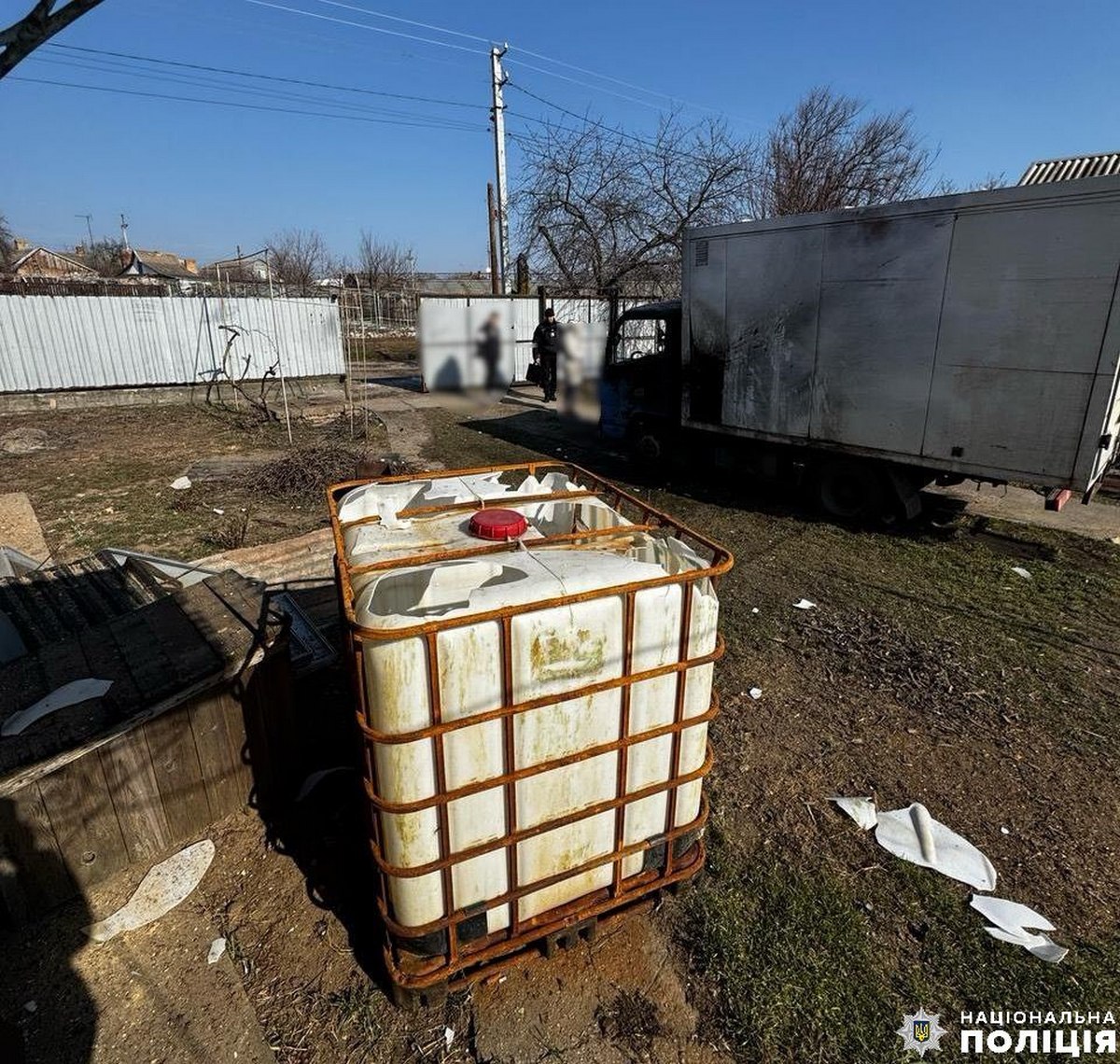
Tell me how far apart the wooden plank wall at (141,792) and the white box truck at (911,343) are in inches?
226

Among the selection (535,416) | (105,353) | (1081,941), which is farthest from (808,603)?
(105,353)

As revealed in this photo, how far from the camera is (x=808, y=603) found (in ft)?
16.3

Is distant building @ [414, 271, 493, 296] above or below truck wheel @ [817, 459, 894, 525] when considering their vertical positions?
above

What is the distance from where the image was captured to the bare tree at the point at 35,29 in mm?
2354

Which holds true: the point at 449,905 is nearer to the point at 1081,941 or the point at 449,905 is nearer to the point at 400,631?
the point at 400,631

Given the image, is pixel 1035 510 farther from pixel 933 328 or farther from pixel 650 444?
pixel 650 444

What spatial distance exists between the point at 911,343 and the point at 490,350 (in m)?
4.19

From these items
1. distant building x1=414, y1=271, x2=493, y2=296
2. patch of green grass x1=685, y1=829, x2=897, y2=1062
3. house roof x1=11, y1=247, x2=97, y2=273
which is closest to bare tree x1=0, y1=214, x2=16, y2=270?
house roof x1=11, y1=247, x2=97, y2=273

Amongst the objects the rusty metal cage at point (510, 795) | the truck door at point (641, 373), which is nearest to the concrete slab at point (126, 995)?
the rusty metal cage at point (510, 795)

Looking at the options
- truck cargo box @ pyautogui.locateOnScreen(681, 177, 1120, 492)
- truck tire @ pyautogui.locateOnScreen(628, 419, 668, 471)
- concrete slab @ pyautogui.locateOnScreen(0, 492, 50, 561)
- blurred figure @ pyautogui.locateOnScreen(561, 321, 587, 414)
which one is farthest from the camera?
truck tire @ pyautogui.locateOnScreen(628, 419, 668, 471)

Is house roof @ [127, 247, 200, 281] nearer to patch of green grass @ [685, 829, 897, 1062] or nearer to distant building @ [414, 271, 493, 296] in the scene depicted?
distant building @ [414, 271, 493, 296]

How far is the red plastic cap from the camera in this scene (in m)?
2.42
